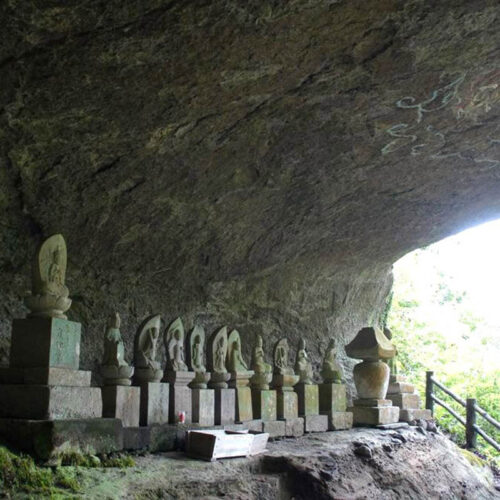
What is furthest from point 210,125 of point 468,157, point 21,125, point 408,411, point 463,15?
point 408,411

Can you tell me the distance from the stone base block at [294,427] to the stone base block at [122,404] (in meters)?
2.22

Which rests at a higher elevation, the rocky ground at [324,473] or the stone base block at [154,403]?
the stone base block at [154,403]

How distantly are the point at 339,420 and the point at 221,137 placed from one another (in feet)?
12.5

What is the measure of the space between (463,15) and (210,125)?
2109 millimetres

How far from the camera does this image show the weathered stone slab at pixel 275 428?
6302 millimetres

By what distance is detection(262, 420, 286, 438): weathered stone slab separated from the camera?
20.7ft

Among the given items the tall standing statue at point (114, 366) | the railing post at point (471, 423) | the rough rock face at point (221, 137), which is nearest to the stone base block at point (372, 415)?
the rough rock face at point (221, 137)

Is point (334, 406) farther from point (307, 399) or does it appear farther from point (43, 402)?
point (43, 402)

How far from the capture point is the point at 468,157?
725 cm

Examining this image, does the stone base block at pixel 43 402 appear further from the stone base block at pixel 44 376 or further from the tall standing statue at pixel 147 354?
the tall standing statue at pixel 147 354

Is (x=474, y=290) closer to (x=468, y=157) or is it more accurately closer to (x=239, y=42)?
(x=468, y=157)

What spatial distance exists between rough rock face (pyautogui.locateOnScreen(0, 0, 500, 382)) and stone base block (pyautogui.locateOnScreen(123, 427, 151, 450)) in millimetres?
1646

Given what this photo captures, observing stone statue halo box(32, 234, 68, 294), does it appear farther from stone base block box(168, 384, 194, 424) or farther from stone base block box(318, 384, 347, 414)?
stone base block box(318, 384, 347, 414)

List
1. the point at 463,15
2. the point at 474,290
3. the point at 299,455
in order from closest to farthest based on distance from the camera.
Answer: the point at 463,15, the point at 299,455, the point at 474,290
